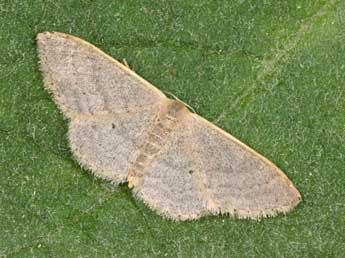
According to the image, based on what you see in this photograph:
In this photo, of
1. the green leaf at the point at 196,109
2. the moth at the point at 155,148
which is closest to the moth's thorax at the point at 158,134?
the moth at the point at 155,148

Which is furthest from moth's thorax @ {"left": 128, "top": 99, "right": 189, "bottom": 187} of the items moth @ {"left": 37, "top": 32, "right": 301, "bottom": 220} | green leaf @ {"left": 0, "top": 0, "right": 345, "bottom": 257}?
green leaf @ {"left": 0, "top": 0, "right": 345, "bottom": 257}

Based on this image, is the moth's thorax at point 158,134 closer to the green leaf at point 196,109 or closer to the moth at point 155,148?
the moth at point 155,148

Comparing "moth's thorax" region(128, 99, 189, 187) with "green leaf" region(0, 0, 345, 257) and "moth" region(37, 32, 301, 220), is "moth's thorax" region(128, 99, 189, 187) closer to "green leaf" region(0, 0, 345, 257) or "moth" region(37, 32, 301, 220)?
"moth" region(37, 32, 301, 220)

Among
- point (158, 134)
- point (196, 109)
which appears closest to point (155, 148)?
point (158, 134)

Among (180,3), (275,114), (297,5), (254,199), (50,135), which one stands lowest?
(50,135)

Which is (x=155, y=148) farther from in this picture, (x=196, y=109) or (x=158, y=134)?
(x=196, y=109)

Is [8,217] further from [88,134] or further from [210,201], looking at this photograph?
[210,201]

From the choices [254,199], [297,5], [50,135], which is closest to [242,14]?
[297,5]
